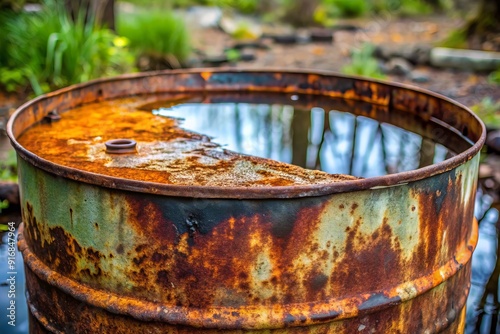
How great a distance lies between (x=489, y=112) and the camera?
Result: 18.2 ft

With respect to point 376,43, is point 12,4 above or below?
above

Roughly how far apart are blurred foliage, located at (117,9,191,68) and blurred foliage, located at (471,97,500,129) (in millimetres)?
3525

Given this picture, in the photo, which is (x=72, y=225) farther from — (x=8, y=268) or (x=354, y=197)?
(x=8, y=268)

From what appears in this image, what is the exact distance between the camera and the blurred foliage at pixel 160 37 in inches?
287

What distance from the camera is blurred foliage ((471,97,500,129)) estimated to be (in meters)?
5.23

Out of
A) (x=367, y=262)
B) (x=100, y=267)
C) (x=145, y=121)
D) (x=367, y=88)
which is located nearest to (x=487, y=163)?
(x=367, y=88)

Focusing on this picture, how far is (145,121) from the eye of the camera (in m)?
2.82

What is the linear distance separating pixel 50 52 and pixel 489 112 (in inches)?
160

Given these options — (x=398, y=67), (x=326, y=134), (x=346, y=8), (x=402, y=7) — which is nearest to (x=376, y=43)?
(x=398, y=67)

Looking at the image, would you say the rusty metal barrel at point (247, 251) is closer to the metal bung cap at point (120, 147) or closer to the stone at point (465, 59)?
the metal bung cap at point (120, 147)

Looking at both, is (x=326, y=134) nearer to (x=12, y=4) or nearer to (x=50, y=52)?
(x=50, y=52)

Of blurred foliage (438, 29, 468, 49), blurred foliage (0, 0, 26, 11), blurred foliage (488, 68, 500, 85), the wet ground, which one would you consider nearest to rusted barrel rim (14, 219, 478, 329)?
the wet ground

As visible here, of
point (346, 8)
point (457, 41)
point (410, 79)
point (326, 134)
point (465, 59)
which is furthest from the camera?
point (346, 8)

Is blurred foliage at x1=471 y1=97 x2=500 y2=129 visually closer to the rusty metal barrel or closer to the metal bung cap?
the rusty metal barrel
